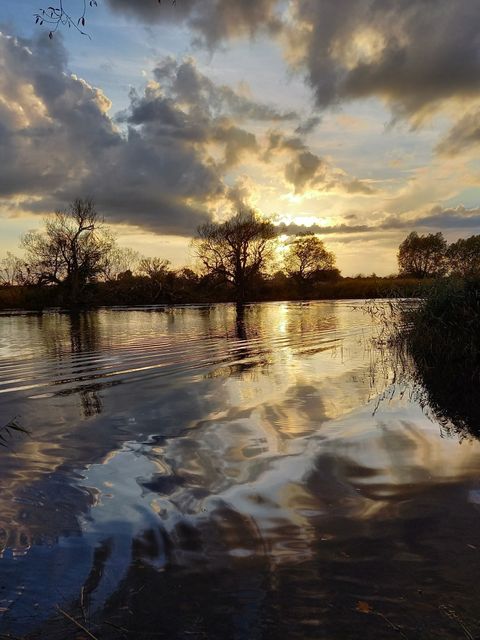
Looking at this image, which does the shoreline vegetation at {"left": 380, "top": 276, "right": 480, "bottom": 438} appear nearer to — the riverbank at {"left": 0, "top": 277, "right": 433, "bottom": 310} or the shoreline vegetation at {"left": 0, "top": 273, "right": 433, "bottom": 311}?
the riverbank at {"left": 0, "top": 277, "right": 433, "bottom": 310}

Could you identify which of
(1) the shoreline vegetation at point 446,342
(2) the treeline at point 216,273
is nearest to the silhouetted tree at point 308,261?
(2) the treeline at point 216,273

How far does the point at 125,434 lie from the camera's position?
324 inches

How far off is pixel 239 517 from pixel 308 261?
84324 millimetres

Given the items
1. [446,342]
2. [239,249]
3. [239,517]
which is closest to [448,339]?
[446,342]

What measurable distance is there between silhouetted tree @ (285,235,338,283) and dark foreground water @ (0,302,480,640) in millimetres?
76867

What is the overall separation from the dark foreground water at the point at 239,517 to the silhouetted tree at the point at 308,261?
252 feet

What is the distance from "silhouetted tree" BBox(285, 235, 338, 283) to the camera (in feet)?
285

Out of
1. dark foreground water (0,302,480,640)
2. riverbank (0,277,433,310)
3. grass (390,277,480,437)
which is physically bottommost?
dark foreground water (0,302,480,640)

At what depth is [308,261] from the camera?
87500mm

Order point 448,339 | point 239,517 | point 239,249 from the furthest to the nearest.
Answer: point 239,249
point 448,339
point 239,517

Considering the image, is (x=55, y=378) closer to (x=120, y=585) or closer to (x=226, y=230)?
(x=120, y=585)

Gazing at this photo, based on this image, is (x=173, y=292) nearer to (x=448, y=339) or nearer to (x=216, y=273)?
(x=216, y=273)

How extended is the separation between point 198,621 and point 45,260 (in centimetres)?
6612

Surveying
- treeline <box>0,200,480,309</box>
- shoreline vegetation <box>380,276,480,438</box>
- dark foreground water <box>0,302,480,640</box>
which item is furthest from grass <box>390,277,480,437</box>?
treeline <box>0,200,480,309</box>
